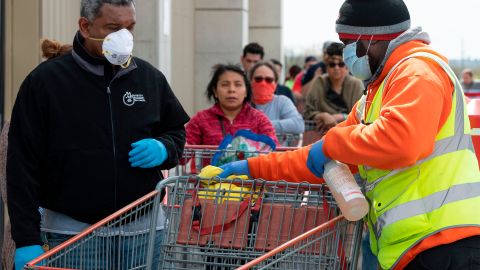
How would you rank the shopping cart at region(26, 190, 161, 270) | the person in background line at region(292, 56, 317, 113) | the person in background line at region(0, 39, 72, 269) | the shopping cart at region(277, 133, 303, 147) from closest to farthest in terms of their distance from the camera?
the shopping cart at region(26, 190, 161, 270) < the person in background line at region(0, 39, 72, 269) < the shopping cart at region(277, 133, 303, 147) < the person in background line at region(292, 56, 317, 113)

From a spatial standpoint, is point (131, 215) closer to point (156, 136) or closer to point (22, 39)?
point (156, 136)

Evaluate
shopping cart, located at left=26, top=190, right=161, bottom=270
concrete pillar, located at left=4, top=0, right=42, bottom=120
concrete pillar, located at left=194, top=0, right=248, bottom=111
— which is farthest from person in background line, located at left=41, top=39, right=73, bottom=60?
concrete pillar, located at left=194, top=0, right=248, bottom=111

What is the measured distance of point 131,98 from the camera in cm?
491

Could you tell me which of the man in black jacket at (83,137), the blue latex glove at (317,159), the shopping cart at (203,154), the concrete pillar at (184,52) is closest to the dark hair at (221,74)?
the shopping cart at (203,154)

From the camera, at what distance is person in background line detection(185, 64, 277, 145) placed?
762 centimetres

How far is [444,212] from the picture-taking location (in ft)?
13.2

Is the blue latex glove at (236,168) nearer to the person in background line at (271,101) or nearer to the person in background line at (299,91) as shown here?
the person in background line at (271,101)

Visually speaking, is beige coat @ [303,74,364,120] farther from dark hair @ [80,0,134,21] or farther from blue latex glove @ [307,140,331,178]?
blue latex glove @ [307,140,331,178]

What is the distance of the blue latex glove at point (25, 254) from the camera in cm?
454

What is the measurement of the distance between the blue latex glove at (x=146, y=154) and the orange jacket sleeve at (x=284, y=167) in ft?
A: 1.55

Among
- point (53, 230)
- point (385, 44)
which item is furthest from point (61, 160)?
point (385, 44)

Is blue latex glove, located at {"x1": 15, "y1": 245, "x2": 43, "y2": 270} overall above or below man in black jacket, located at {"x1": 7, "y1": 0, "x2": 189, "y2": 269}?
below

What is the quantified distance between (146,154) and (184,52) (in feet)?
30.9

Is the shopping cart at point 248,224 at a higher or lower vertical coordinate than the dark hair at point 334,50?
lower
